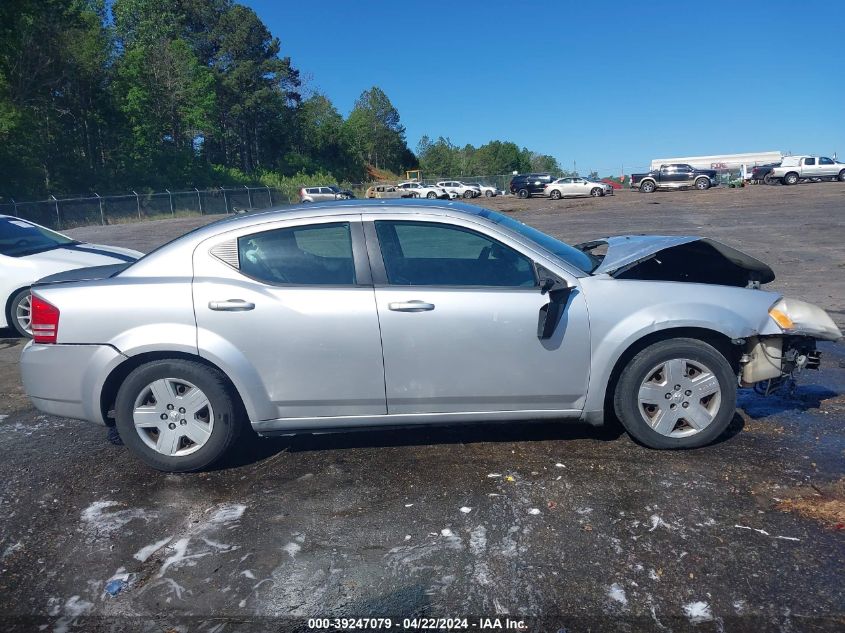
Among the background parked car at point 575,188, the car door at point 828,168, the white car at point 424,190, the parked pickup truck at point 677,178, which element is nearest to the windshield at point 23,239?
the white car at point 424,190

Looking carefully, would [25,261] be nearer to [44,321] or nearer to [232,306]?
[44,321]

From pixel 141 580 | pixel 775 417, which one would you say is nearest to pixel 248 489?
pixel 141 580

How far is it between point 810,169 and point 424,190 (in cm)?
2489

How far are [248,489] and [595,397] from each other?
216cm

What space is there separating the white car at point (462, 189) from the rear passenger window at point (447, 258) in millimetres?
49255

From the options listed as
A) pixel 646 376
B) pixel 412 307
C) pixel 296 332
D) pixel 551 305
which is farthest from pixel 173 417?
pixel 646 376

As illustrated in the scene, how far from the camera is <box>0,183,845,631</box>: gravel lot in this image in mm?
3021

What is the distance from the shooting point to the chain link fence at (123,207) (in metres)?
37.2

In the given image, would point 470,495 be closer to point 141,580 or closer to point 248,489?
point 248,489

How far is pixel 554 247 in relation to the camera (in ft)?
15.8

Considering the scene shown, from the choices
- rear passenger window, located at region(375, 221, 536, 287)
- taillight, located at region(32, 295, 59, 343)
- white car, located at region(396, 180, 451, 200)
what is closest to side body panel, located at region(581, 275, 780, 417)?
rear passenger window, located at region(375, 221, 536, 287)

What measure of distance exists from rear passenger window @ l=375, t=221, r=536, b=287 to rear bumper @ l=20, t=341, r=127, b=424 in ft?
5.79

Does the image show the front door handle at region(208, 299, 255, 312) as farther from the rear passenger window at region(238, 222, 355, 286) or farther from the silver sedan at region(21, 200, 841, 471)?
the rear passenger window at region(238, 222, 355, 286)

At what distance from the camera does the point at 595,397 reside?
4383 millimetres
